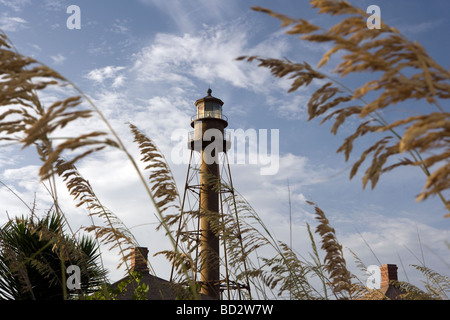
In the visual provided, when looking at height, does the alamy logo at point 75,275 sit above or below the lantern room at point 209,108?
below

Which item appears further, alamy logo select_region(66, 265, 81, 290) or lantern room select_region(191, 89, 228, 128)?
lantern room select_region(191, 89, 228, 128)

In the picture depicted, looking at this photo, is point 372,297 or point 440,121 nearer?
point 440,121

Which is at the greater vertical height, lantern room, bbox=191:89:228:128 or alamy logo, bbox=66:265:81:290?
lantern room, bbox=191:89:228:128

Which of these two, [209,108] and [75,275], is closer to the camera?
[75,275]

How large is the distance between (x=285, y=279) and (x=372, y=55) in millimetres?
2325

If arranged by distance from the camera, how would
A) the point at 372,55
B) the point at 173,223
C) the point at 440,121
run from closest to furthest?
the point at 440,121 < the point at 372,55 < the point at 173,223

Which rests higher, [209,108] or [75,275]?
[209,108]

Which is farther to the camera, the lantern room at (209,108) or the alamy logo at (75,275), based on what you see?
the lantern room at (209,108)
